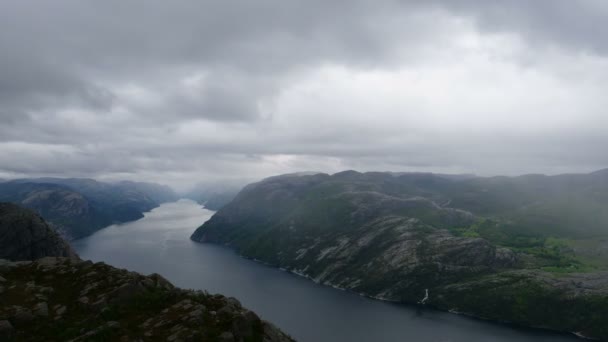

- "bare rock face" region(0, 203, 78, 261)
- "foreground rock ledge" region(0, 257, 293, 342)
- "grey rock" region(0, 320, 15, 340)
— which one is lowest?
"bare rock face" region(0, 203, 78, 261)

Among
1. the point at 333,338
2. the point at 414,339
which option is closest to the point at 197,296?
the point at 333,338

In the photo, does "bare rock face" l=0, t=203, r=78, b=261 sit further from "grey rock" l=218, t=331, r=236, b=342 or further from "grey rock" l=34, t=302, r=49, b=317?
"grey rock" l=218, t=331, r=236, b=342

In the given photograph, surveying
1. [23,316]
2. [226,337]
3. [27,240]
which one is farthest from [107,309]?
[27,240]

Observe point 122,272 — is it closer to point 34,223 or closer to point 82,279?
point 82,279

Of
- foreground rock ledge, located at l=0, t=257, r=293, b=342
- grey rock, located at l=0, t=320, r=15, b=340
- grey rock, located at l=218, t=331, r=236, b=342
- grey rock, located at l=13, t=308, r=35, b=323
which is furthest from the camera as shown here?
grey rock, located at l=13, t=308, r=35, b=323

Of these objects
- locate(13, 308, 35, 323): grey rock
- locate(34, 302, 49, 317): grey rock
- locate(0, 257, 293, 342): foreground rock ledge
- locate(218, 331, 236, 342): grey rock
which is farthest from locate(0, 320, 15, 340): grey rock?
locate(218, 331, 236, 342): grey rock

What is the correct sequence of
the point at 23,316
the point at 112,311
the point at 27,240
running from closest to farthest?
the point at 23,316 < the point at 112,311 < the point at 27,240

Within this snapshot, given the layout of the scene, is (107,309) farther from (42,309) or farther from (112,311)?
(42,309)
